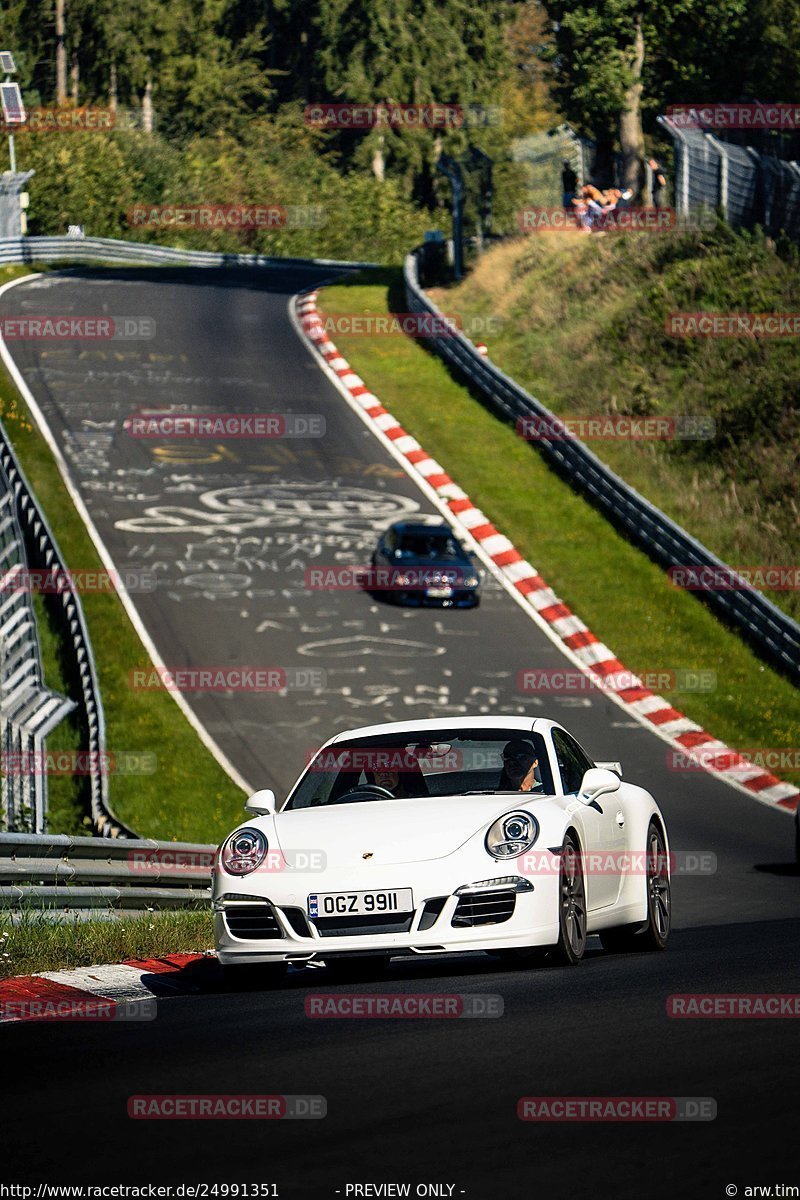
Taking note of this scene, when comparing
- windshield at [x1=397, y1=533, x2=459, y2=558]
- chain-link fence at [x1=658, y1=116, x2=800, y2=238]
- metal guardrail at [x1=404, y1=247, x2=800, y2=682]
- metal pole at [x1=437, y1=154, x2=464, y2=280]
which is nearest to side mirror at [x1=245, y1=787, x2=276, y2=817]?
metal guardrail at [x1=404, y1=247, x2=800, y2=682]

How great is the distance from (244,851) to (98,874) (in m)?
2.24

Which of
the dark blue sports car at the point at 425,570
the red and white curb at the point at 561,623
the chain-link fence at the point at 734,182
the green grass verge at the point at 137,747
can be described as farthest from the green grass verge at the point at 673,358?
the green grass verge at the point at 137,747

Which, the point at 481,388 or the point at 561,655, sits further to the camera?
the point at 481,388

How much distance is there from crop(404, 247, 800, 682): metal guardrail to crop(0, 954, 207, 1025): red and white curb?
52.8ft

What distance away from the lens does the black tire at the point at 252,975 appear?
8.88m

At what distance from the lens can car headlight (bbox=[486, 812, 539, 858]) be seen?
850 centimetres

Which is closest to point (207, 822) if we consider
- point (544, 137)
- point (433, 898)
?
point (433, 898)

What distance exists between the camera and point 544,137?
118 m

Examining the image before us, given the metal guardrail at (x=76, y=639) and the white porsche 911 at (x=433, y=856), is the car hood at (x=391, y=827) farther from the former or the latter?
the metal guardrail at (x=76, y=639)

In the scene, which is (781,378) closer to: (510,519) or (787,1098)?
(510,519)

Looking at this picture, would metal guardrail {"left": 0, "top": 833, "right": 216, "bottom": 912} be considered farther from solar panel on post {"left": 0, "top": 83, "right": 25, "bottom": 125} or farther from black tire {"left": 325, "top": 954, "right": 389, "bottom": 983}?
solar panel on post {"left": 0, "top": 83, "right": 25, "bottom": 125}

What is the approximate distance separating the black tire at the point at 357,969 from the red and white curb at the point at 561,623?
11.0 meters

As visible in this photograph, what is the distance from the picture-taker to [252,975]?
354 inches

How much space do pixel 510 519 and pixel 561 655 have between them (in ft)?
19.8
